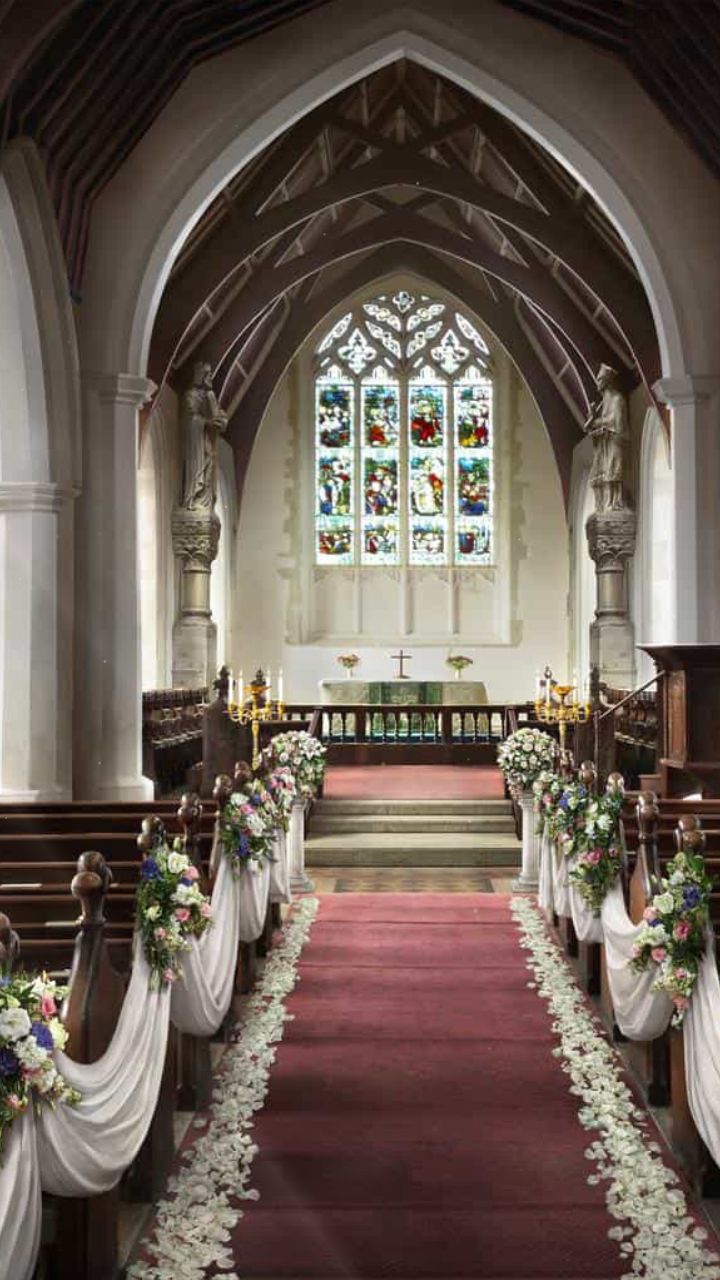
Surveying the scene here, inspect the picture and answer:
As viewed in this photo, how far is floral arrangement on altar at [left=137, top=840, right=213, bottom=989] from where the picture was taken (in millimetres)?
3807

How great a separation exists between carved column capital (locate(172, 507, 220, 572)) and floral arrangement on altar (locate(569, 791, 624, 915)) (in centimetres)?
1082

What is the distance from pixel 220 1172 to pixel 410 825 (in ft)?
22.5

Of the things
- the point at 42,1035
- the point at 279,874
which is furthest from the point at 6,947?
the point at 279,874

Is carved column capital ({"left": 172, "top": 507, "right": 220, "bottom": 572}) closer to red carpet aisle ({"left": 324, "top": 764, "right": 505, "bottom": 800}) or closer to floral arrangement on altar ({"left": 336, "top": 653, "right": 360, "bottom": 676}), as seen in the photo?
floral arrangement on altar ({"left": 336, "top": 653, "right": 360, "bottom": 676})

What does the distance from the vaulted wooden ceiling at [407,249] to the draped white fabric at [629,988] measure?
29.9 ft

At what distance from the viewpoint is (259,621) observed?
2002 centimetres

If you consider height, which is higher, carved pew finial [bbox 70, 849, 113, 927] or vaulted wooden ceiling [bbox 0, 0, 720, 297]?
vaulted wooden ceiling [bbox 0, 0, 720, 297]

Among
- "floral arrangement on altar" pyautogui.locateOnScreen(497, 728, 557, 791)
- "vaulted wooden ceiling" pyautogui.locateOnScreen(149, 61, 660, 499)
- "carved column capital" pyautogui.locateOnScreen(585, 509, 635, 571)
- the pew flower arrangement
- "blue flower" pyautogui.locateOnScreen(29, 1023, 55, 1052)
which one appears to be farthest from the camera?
"carved column capital" pyautogui.locateOnScreen(585, 509, 635, 571)

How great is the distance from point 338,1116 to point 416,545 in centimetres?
1619

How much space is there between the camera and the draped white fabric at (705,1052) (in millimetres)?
3307

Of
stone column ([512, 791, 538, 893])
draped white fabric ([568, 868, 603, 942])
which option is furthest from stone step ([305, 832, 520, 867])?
draped white fabric ([568, 868, 603, 942])

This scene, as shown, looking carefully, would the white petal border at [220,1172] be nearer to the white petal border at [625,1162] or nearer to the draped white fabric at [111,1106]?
the draped white fabric at [111,1106]

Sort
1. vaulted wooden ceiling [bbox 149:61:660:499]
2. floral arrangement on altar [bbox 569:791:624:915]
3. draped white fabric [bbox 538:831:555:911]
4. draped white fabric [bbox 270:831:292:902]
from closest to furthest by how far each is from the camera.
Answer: floral arrangement on altar [bbox 569:791:624:915] < draped white fabric [bbox 270:831:292:902] < draped white fabric [bbox 538:831:555:911] < vaulted wooden ceiling [bbox 149:61:660:499]

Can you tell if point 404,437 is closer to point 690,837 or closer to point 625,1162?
point 690,837
